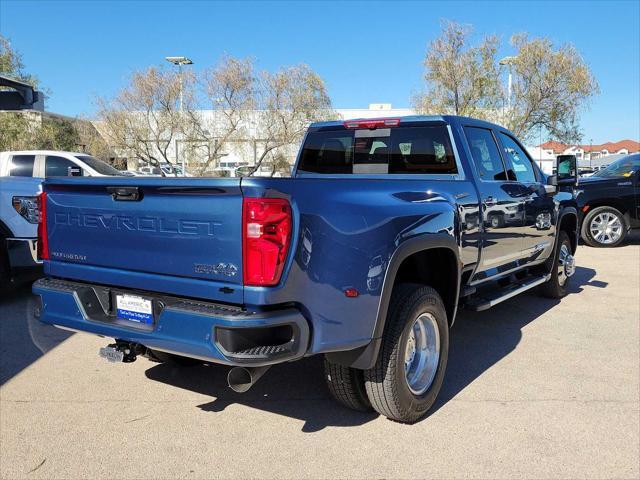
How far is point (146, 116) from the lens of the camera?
2922cm

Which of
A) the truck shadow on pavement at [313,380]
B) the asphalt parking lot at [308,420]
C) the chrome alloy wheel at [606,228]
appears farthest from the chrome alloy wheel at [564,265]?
the chrome alloy wheel at [606,228]

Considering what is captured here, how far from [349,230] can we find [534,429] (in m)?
1.81

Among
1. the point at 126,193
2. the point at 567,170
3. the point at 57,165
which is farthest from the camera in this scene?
the point at 57,165

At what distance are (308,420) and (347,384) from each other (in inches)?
15.8

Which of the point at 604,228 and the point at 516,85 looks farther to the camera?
the point at 516,85

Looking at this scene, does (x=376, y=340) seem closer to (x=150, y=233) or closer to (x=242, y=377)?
(x=242, y=377)

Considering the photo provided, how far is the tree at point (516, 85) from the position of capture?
83.0ft

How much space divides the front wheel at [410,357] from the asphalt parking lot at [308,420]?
0.59ft

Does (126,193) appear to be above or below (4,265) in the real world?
above

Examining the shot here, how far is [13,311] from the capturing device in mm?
6168

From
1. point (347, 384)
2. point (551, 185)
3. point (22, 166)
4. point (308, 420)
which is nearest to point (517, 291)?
point (551, 185)

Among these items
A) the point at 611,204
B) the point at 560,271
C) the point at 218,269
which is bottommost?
the point at 560,271

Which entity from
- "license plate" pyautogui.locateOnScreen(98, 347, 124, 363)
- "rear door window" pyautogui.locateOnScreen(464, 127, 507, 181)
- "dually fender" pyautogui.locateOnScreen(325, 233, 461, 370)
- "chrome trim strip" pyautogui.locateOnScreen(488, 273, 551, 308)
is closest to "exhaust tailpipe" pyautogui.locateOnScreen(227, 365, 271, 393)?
"dually fender" pyautogui.locateOnScreen(325, 233, 461, 370)

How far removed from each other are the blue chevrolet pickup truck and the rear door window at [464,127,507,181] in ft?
0.49
